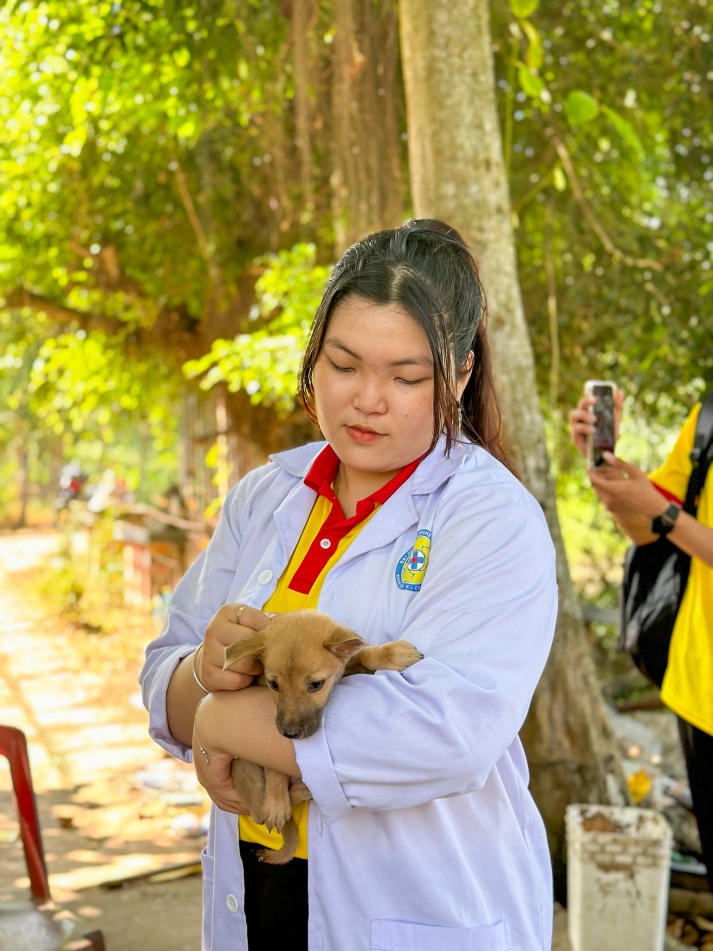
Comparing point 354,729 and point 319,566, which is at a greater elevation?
point 319,566

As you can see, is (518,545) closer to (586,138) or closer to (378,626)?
(378,626)

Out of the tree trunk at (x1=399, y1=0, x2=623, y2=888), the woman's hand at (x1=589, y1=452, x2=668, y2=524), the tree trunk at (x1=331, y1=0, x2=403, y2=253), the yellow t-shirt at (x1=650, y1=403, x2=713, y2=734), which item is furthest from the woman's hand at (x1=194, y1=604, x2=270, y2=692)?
the tree trunk at (x1=331, y1=0, x2=403, y2=253)

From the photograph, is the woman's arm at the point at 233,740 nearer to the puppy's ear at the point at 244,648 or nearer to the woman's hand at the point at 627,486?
the puppy's ear at the point at 244,648

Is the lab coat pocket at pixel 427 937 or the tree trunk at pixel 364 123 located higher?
the tree trunk at pixel 364 123

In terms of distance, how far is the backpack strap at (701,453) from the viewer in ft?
10.0

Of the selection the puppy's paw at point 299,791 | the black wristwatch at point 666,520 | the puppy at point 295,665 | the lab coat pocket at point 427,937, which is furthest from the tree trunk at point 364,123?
the lab coat pocket at point 427,937

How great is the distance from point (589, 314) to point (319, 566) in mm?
5261

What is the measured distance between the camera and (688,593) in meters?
3.14

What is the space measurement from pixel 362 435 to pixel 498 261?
2644mm

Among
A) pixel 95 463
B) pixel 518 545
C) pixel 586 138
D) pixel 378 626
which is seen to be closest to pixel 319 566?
pixel 378 626

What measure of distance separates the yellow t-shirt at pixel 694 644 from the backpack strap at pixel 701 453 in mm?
18

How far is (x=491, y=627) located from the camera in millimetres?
1462

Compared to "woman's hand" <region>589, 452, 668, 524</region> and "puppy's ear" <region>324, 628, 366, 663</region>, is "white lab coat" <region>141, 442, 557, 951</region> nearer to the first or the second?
"puppy's ear" <region>324, 628, 366, 663</region>

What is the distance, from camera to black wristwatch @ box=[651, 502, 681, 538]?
3025mm
